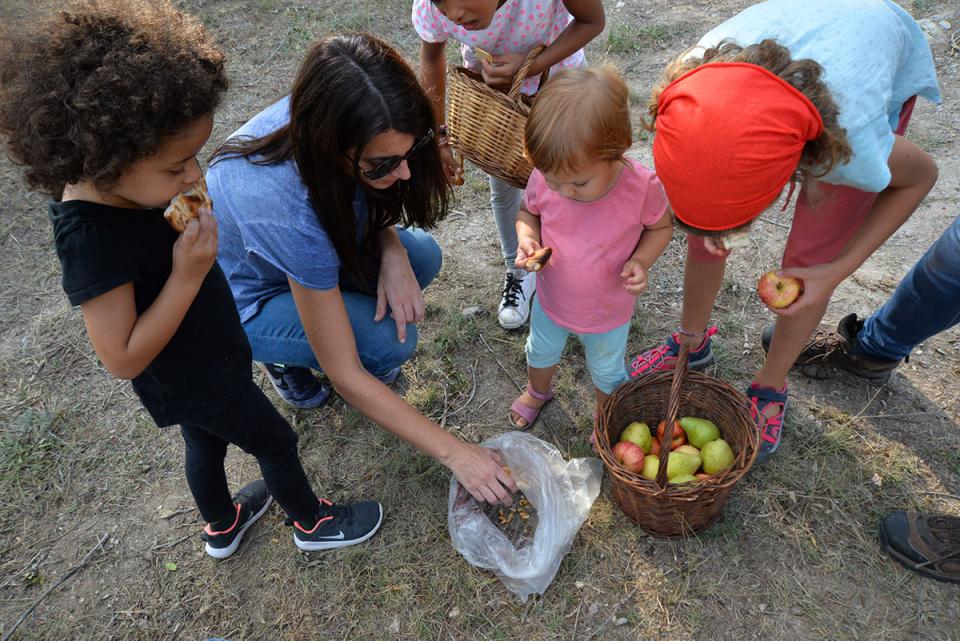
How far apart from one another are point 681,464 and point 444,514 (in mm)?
900

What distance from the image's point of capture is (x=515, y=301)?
9.64 ft

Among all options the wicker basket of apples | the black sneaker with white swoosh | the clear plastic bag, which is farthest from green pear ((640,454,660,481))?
the black sneaker with white swoosh

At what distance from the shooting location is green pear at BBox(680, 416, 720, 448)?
2168 millimetres

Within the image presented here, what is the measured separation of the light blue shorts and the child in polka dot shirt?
706mm

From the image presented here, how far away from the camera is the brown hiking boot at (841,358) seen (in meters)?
2.48

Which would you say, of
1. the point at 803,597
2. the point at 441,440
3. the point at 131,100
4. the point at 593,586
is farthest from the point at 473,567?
the point at 131,100

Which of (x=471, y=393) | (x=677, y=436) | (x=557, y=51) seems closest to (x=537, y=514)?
(x=677, y=436)

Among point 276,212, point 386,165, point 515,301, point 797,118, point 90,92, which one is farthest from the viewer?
point 515,301

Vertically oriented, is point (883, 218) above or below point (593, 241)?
above

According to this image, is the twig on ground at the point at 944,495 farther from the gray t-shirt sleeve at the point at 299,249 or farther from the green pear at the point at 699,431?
the gray t-shirt sleeve at the point at 299,249

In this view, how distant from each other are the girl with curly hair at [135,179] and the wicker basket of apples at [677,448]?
1.20 m

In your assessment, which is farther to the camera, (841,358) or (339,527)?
(841,358)

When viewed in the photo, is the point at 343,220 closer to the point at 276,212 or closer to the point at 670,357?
the point at 276,212

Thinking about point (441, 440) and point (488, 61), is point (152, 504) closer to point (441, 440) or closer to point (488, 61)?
point (441, 440)
